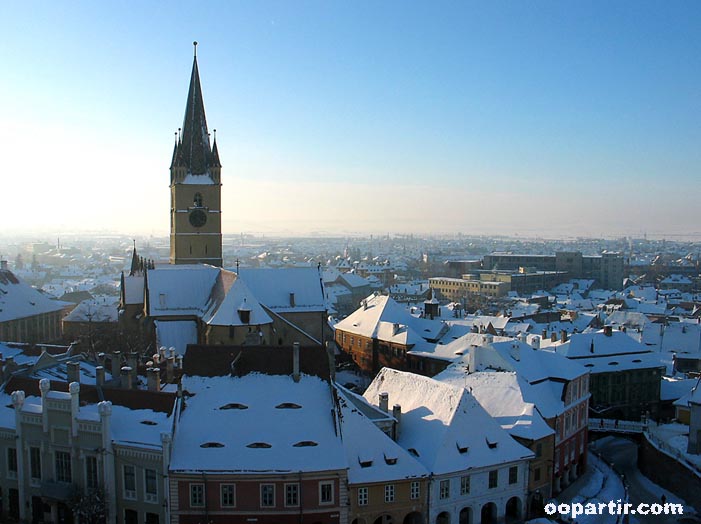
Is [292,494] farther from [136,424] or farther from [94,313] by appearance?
[94,313]

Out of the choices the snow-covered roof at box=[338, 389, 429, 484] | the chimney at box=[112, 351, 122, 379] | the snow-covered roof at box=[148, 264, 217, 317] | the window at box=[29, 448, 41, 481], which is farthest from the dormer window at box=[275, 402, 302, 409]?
the snow-covered roof at box=[148, 264, 217, 317]

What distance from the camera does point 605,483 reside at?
4503cm

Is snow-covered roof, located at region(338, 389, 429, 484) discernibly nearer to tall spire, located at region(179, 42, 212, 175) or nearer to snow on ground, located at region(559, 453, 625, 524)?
snow on ground, located at region(559, 453, 625, 524)

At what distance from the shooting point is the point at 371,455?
1321 inches

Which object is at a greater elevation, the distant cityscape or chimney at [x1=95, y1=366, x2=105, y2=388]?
chimney at [x1=95, y1=366, x2=105, y2=388]

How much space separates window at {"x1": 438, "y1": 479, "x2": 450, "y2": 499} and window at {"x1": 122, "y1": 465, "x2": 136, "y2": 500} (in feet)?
48.8

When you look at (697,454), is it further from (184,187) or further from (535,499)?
(184,187)

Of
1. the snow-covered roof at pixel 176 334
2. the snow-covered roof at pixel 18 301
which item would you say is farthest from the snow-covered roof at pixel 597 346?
the snow-covered roof at pixel 18 301

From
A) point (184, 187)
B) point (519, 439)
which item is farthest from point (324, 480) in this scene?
point (184, 187)

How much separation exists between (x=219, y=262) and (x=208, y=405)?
3812 cm

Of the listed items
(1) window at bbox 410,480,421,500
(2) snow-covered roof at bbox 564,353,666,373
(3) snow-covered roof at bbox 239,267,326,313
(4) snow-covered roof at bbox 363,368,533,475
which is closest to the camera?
(1) window at bbox 410,480,421,500

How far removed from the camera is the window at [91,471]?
31578 mm

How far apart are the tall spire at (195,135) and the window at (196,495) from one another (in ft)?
142

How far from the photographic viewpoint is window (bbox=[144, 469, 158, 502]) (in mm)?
30953
